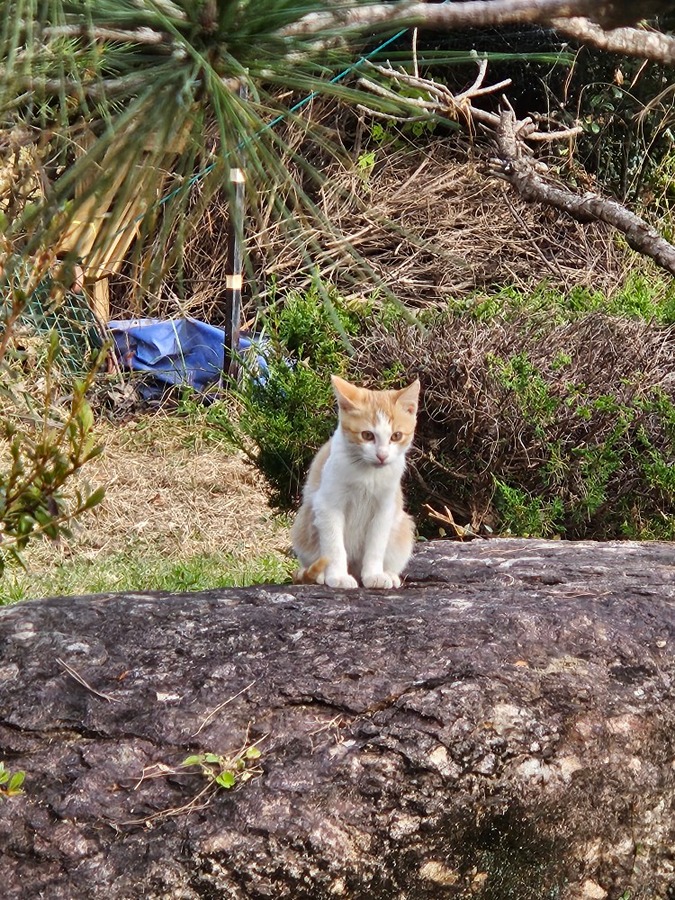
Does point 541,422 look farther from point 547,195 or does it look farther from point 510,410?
point 547,195

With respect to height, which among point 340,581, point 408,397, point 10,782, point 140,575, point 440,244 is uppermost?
point 408,397

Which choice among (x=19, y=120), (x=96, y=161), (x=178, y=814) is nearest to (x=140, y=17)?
(x=96, y=161)

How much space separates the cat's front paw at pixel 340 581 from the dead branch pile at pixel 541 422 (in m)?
1.33

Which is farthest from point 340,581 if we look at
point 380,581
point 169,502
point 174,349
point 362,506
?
point 174,349

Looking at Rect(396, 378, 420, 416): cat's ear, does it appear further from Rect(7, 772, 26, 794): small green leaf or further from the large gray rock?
Rect(7, 772, 26, 794): small green leaf

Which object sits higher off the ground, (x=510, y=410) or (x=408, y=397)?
(x=408, y=397)

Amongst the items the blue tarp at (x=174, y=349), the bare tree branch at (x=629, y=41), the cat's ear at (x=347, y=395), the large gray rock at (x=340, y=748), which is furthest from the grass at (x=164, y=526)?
the bare tree branch at (x=629, y=41)

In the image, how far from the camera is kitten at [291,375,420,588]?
3.57 metres

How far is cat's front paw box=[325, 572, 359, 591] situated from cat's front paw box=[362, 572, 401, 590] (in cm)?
6

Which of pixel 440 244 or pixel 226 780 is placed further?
pixel 440 244

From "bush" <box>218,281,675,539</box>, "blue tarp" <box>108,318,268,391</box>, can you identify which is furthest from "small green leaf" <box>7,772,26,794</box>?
"blue tarp" <box>108,318,268,391</box>

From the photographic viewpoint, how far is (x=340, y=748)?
2.45 meters

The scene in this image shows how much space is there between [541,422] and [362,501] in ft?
4.23

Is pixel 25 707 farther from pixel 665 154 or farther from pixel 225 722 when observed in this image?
pixel 665 154
